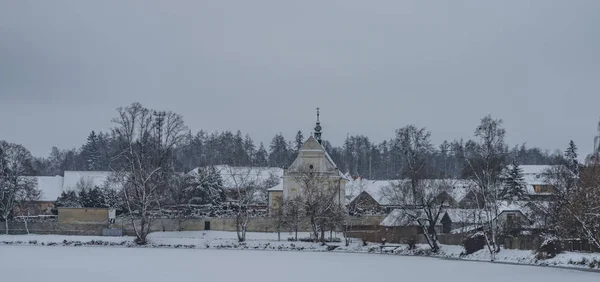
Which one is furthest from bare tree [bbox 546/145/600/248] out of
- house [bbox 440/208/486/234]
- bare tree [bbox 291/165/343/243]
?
bare tree [bbox 291/165/343/243]

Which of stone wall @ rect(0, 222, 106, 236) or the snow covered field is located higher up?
stone wall @ rect(0, 222, 106, 236)

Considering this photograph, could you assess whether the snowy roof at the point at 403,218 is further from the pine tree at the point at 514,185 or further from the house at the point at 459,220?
the pine tree at the point at 514,185

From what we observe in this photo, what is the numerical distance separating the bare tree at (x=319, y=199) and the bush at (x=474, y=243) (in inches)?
542

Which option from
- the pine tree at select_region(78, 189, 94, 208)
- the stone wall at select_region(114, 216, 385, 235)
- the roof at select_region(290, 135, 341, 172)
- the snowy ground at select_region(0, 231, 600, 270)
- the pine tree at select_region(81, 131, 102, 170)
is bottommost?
the snowy ground at select_region(0, 231, 600, 270)

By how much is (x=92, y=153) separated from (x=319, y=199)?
255ft

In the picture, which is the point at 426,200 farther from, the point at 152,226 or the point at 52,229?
the point at 52,229

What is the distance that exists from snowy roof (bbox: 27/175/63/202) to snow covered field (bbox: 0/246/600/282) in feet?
142

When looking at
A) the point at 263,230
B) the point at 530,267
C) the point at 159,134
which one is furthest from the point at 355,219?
the point at 530,267

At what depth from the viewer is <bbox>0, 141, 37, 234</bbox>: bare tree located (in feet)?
213

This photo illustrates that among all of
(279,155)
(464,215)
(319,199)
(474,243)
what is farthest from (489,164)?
(279,155)

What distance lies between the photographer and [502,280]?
30516 millimetres

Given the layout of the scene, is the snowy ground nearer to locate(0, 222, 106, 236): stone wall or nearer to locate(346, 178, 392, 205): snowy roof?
locate(0, 222, 106, 236): stone wall

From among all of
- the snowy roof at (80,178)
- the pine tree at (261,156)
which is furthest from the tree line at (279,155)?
the snowy roof at (80,178)

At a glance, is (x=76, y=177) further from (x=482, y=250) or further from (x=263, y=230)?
(x=482, y=250)
